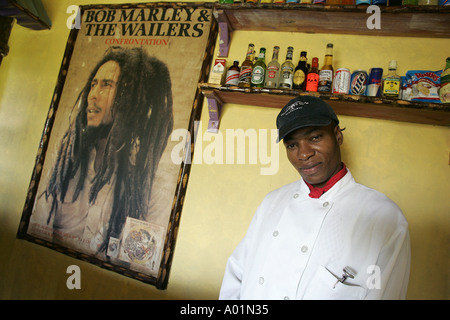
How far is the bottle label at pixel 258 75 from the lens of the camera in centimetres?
166

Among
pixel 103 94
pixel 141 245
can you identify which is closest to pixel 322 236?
pixel 141 245

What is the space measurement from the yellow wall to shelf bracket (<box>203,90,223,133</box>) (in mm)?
56

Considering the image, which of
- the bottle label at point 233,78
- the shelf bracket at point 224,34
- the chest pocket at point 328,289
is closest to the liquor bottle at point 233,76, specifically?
the bottle label at point 233,78

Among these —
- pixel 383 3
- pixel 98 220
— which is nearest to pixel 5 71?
pixel 98 220

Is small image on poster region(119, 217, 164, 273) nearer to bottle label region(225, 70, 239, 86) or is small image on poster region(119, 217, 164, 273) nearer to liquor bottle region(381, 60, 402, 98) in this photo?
bottle label region(225, 70, 239, 86)

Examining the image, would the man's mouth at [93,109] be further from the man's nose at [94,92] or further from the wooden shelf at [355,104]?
the wooden shelf at [355,104]

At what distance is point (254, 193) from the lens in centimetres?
174

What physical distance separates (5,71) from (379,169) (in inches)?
128

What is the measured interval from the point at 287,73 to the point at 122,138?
1.23m

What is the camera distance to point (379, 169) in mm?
1572

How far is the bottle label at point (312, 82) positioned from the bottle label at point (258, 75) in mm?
267

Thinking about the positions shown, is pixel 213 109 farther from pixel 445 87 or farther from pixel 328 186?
pixel 445 87

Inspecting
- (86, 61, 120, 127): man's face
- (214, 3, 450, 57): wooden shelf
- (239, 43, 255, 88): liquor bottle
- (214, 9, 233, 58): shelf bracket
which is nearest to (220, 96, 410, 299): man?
(239, 43, 255, 88): liquor bottle

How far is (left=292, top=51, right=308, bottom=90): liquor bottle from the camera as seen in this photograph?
1606mm
